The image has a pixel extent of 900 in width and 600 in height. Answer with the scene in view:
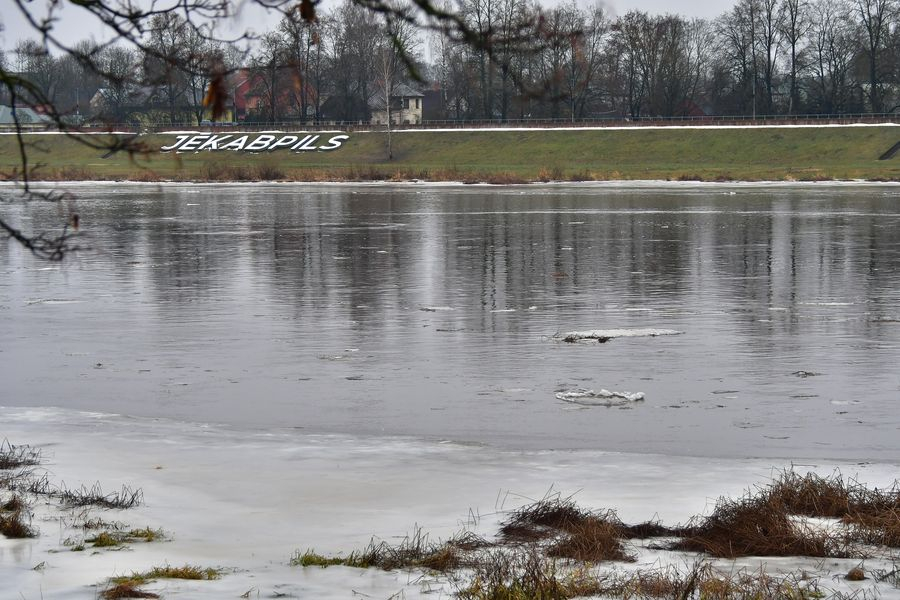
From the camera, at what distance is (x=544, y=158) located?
83438mm

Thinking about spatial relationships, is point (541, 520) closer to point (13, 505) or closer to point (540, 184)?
point (13, 505)

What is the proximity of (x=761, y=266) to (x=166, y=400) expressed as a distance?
47.8ft

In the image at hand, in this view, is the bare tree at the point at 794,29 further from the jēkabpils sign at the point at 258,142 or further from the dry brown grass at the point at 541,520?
the dry brown grass at the point at 541,520

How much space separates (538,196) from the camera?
51.0m

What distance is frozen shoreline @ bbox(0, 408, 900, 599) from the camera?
7.00 m

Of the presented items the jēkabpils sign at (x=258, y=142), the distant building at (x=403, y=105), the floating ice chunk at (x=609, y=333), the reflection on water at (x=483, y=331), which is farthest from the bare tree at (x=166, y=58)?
the distant building at (x=403, y=105)

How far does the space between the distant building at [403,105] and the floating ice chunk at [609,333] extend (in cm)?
11302

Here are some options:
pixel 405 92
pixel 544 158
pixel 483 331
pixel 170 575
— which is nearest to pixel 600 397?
pixel 483 331

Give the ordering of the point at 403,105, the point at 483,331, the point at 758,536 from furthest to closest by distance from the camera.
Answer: the point at 403,105
the point at 483,331
the point at 758,536

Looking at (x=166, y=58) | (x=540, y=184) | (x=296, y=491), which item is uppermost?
(x=166, y=58)

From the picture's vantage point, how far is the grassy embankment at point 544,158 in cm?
6844

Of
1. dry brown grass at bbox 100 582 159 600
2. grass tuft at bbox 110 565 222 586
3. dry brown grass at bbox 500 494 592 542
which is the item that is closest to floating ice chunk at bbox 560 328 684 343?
dry brown grass at bbox 500 494 592 542

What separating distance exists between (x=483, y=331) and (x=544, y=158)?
6796cm

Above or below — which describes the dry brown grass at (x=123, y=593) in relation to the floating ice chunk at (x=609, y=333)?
below
